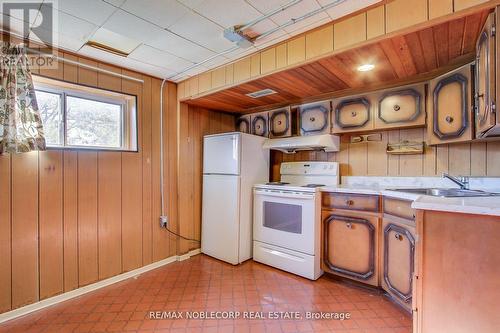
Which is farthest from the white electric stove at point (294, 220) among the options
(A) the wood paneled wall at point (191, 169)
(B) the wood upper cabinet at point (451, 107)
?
(B) the wood upper cabinet at point (451, 107)

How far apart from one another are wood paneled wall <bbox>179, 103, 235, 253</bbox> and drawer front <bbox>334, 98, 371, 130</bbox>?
1666 mm

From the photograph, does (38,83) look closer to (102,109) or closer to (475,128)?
(102,109)

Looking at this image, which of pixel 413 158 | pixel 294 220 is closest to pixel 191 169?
pixel 294 220

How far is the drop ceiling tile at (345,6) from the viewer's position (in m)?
1.46

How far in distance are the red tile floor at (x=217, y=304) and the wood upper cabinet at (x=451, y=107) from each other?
4.64 ft

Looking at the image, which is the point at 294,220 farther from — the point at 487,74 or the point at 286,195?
the point at 487,74

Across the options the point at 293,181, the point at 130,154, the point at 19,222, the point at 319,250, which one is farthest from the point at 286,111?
the point at 19,222

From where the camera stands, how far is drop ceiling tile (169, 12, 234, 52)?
1.67 meters

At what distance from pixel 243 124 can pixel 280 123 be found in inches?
26.4

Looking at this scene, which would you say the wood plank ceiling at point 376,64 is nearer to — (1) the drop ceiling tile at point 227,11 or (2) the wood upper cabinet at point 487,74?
(2) the wood upper cabinet at point 487,74

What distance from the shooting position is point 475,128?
67.9 inches

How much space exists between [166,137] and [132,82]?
0.66 meters

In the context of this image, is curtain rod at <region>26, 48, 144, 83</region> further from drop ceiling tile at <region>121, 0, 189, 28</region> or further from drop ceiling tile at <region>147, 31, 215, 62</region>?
drop ceiling tile at <region>121, 0, 189, 28</region>

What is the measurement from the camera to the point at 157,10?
1558mm
